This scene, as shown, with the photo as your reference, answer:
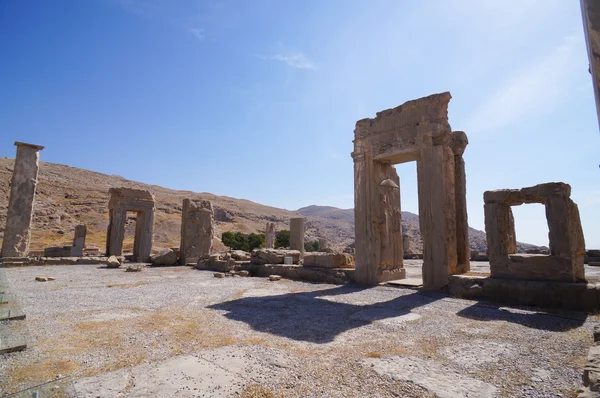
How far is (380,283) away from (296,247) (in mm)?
9753

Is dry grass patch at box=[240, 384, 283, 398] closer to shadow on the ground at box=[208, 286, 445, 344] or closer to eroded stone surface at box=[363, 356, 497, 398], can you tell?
eroded stone surface at box=[363, 356, 497, 398]

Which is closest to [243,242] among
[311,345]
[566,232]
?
[566,232]

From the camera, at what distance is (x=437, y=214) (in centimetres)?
716

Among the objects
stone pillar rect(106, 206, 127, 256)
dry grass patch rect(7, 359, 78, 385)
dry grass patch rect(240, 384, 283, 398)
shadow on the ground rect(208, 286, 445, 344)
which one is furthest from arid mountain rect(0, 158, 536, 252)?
dry grass patch rect(240, 384, 283, 398)

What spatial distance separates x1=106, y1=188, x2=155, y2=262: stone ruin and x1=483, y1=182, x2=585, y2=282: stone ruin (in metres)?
15.5

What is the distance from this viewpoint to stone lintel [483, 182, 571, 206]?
5582 mm

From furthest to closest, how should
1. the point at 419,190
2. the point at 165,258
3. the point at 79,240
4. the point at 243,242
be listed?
the point at 243,242 → the point at 79,240 → the point at 165,258 → the point at 419,190

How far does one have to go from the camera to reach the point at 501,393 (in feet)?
7.71

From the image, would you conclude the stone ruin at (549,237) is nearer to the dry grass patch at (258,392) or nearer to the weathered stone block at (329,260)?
the weathered stone block at (329,260)

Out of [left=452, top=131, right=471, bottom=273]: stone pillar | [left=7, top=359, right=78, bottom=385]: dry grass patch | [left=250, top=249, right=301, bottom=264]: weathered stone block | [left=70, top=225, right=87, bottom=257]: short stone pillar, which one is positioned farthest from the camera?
[left=70, top=225, right=87, bottom=257]: short stone pillar

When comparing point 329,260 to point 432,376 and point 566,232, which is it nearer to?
point 566,232

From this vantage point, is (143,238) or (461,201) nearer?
(461,201)

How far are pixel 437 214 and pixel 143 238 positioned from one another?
1464cm

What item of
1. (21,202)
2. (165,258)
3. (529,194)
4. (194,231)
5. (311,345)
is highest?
(21,202)
